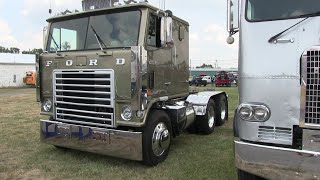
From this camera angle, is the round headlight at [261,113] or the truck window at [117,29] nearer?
the round headlight at [261,113]

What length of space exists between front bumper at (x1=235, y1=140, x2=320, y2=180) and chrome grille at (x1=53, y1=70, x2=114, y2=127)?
2636 millimetres

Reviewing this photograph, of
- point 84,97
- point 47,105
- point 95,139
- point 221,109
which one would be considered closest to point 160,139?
point 95,139

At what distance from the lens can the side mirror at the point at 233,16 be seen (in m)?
4.17

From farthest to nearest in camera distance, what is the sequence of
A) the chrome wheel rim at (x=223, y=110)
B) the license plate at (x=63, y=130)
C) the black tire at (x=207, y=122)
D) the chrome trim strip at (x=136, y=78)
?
the chrome wheel rim at (x=223, y=110) → the black tire at (x=207, y=122) → the license plate at (x=63, y=130) → the chrome trim strip at (x=136, y=78)

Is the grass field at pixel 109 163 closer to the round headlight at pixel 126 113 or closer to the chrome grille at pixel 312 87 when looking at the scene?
the round headlight at pixel 126 113

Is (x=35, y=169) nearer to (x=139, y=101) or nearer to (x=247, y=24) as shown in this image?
(x=139, y=101)

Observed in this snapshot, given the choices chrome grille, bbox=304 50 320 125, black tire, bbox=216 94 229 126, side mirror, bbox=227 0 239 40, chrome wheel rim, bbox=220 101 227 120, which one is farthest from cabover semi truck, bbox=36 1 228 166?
chrome wheel rim, bbox=220 101 227 120

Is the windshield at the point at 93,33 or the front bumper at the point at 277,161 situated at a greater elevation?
the windshield at the point at 93,33

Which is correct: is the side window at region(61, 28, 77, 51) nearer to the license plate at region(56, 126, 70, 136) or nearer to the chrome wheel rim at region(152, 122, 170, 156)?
the license plate at region(56, 126, 70, 136)

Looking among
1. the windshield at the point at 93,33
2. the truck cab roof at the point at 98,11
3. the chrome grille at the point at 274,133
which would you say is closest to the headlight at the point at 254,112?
the chrome grille at the point at 274,133

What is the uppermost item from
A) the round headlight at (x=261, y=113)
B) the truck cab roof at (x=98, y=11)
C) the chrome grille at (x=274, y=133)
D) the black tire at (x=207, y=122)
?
the truck cab roof at (x=98, y=11)

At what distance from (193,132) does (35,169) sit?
4.25 metres

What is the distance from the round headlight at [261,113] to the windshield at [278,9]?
1.00m

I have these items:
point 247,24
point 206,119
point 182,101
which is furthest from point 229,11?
point 206,119
